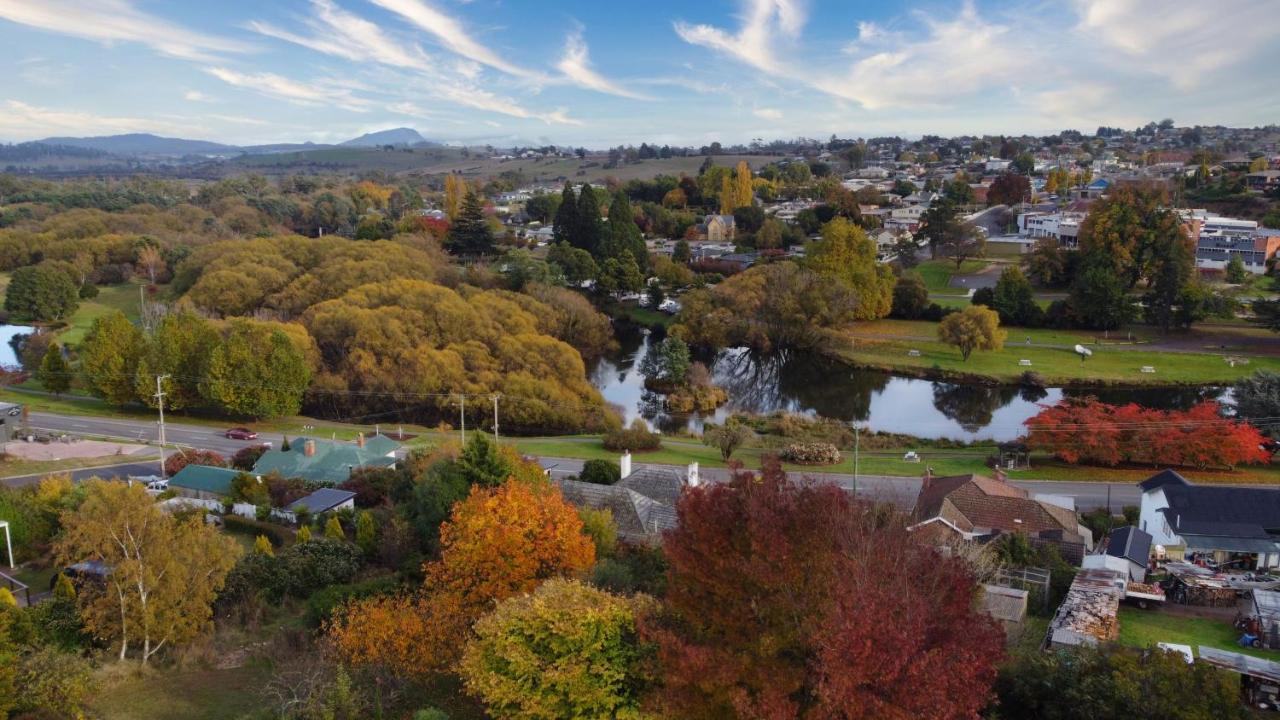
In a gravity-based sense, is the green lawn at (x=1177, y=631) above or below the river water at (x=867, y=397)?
above

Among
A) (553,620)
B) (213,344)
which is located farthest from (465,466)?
(213,344)

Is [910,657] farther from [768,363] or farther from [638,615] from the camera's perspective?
[768,363]

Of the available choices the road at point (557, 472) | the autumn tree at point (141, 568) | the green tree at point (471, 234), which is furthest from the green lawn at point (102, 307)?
the autumn tree at point (141, 568)

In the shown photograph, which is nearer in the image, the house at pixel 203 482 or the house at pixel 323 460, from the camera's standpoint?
the house at pixel 203 482

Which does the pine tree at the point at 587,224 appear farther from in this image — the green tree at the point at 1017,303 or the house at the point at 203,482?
the house at the point at 203,482

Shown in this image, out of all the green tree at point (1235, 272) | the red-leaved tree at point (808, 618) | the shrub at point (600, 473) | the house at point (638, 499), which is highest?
the green tree at point (1235, 272)

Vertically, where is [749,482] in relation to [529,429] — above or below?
above

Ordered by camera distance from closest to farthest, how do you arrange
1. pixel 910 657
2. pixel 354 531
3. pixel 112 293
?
pixel 910 657 → pixel 354 531 → pixel 112 293

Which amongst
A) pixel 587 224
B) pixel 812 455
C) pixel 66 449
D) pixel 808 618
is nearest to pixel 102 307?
pixel 66 449
